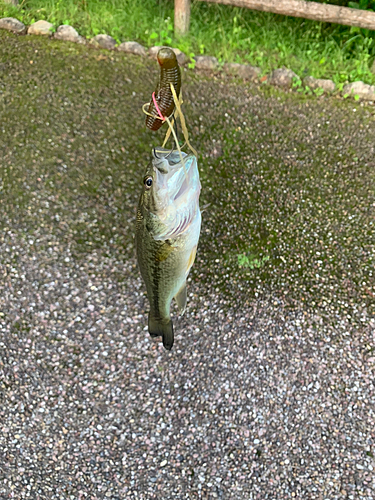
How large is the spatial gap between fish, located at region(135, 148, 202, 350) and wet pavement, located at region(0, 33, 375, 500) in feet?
3.82

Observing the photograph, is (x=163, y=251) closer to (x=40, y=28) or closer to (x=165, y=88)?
(x=165, y=88)

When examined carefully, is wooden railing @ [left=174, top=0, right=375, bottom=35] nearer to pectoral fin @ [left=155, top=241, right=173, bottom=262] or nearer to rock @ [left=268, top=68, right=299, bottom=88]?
rock @ [left=268, top=68, right=299, bottom=88]

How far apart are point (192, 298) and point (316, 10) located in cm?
298

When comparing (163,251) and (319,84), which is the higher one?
(319,84)

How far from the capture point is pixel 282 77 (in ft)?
11.9

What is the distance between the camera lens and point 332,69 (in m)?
3.71

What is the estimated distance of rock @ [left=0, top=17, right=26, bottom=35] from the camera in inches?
142

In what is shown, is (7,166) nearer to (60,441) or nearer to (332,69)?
(60,441)

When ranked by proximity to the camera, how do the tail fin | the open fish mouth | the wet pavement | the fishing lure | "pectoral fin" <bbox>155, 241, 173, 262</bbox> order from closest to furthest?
the fishing lure < the open fish mouth < "pectoral fin" <bbox>155, 241, 173, 262</bbox> < the tail fin < the wet pavement

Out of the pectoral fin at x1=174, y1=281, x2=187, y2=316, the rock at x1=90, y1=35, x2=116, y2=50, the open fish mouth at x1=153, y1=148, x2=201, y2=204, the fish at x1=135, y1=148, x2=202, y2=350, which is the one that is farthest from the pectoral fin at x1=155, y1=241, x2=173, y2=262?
the rock at x1=90, y1=35, x2=116, y2=50

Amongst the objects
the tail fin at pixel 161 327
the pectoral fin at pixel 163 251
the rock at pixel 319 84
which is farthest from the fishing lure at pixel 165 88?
the rock at pixel 319 84

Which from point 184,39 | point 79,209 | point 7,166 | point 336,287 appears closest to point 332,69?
point 184,39

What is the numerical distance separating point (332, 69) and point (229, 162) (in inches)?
61.2

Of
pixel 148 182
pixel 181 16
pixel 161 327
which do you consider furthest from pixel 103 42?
pixel 161 327
